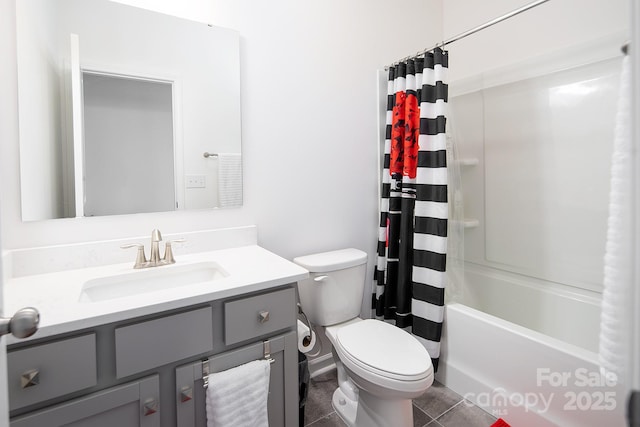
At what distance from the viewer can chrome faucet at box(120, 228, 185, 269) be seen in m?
1.28

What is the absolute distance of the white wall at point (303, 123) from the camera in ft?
5.01

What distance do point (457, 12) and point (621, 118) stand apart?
1.93 metres

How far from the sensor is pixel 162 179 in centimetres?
144

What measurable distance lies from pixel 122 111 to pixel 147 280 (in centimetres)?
72

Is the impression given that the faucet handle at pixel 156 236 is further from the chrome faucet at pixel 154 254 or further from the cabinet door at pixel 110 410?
the cabinet door at pixel 110 410

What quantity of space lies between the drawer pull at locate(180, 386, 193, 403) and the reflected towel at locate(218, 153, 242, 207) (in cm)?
83

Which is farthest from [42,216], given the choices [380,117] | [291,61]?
[380,117]

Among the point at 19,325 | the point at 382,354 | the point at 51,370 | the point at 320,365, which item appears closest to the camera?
the point at 19,325

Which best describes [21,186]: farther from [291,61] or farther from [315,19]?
[315,19]

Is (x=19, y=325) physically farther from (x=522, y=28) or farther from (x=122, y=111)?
(x=522, y=28)

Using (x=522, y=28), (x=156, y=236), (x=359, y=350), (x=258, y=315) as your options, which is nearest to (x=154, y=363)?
(x=258, y=315)

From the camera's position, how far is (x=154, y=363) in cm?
93

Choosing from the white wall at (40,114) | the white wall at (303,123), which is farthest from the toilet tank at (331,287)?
the white wall at (40,114)

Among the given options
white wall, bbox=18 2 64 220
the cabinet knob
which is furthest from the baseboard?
the cabinet knob
